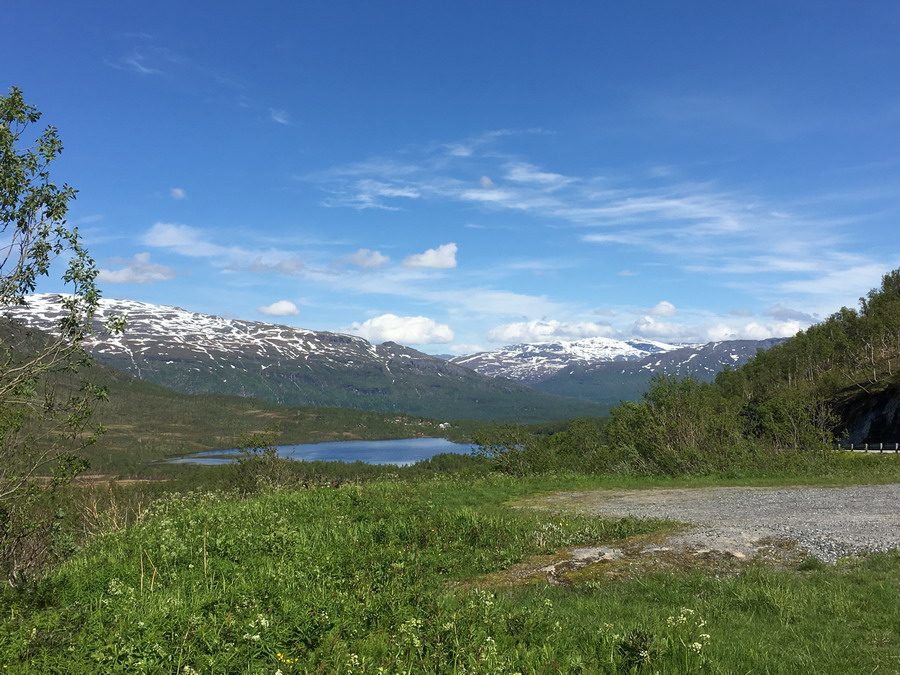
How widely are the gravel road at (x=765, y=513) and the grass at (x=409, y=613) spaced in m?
1.62

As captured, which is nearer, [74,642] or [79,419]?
[74,642]

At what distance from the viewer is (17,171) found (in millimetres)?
12227

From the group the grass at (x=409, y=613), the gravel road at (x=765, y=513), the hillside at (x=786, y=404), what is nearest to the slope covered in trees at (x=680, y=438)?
the hillside at (x=786, y=404)

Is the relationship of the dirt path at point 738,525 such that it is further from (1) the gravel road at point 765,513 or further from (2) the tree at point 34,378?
(2) the tree at point 34,378

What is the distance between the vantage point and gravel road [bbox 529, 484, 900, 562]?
40.9 ft

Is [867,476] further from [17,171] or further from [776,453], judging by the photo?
[17,171]

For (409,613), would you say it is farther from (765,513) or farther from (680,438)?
(680,438)

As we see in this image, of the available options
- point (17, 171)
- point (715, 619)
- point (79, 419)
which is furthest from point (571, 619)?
point (17, 171)

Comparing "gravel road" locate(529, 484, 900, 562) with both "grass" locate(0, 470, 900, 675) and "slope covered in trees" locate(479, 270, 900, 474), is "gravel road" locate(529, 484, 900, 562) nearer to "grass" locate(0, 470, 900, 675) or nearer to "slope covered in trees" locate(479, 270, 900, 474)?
"grass" locate(0, 470, 900, 675)

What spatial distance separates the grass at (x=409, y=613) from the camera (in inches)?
259

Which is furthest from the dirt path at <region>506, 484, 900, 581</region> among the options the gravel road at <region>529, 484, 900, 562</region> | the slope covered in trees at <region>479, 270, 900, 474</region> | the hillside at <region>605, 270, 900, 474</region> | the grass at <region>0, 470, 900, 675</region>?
the hillside at <region>605, 270, 900, 474</region>

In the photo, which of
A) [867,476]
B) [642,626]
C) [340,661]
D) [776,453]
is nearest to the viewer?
[340,661]

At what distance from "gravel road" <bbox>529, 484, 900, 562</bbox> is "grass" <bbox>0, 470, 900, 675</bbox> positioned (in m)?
1.62

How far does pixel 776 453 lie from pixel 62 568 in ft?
105
